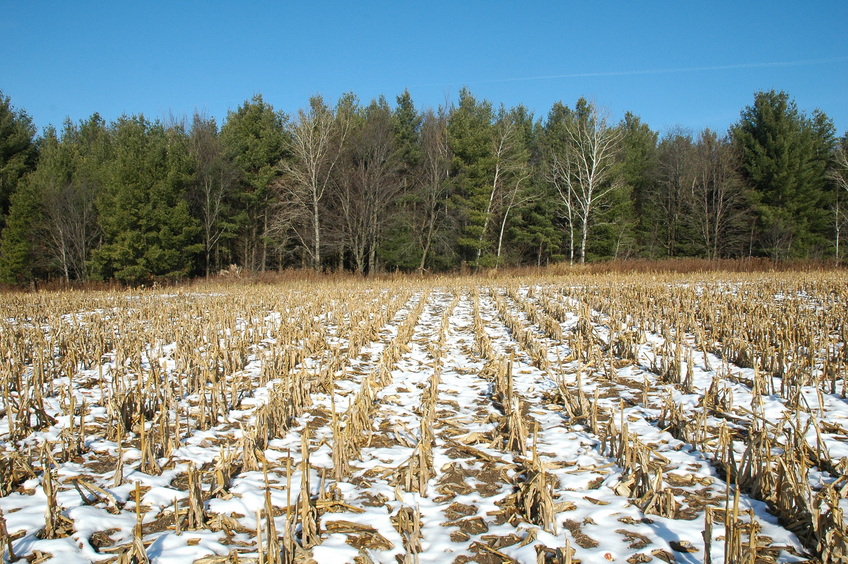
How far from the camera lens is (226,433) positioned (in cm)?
511

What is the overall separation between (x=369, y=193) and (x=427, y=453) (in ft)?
103

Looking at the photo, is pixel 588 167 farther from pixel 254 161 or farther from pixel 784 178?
pixel 254 161

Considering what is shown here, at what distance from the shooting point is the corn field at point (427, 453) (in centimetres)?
314

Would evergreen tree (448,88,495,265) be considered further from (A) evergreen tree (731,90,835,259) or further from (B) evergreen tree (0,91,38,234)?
(B) evergreen tree (0,91,38,234)

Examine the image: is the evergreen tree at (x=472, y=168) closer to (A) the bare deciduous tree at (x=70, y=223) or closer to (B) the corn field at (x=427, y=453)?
(A) the bare deciduous tree at (x=70, y=223)

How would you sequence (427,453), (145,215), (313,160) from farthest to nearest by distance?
(313,160) → (145,215) → (427,453)

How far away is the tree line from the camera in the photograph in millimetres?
32031

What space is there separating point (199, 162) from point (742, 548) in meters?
37.4

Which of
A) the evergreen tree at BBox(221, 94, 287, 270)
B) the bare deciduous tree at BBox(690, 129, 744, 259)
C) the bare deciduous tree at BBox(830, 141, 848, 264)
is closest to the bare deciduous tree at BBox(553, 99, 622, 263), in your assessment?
the bare deciduous tree at BBox(690, 129, 744, 259)

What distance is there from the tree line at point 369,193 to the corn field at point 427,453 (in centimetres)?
2409

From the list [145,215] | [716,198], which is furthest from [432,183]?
[716,198]

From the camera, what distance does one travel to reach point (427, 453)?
4414 mm

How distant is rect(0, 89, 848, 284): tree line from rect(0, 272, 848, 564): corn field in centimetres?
2409

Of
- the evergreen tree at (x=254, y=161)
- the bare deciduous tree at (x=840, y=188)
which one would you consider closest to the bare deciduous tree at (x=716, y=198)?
the bare deciduous tree at (x=840, y=188)
